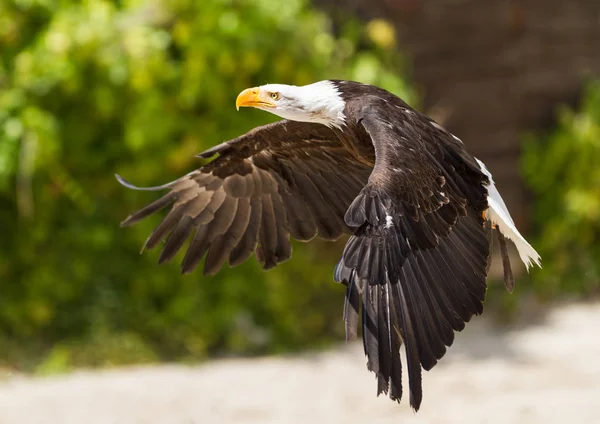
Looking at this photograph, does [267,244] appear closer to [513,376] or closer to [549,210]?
[513,376]

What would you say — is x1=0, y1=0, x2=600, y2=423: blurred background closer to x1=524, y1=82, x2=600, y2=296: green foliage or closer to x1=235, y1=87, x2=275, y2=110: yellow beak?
x1=524, y1=82, x2=600, y2=296: green foliage

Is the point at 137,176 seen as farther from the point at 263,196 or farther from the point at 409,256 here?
the point at 409,256

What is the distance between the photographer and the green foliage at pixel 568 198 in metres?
8.79

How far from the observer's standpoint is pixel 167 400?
629 centimetres

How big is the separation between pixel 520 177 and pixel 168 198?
476 cm

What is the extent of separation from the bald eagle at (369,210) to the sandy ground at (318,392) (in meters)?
1.45

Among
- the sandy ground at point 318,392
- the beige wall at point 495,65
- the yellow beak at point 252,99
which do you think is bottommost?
the sandy ground at point 318,392

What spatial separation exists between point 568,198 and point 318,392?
11.0ft

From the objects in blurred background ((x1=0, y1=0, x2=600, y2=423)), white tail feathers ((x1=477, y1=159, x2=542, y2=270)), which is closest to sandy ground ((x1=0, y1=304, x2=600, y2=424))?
blurred background ((x1=0, y1=0, x2=600, y2=423))

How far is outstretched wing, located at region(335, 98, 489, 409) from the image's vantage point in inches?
141

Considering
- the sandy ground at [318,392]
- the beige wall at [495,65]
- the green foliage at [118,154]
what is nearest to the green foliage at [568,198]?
the beige wall at [495,65]

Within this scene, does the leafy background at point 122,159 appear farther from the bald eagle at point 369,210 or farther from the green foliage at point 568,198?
the green foliage at point 568,198

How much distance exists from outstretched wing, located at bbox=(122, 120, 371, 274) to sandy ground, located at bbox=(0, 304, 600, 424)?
1390 mm

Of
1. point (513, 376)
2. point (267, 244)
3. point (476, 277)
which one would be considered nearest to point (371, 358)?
point (476, 277)
